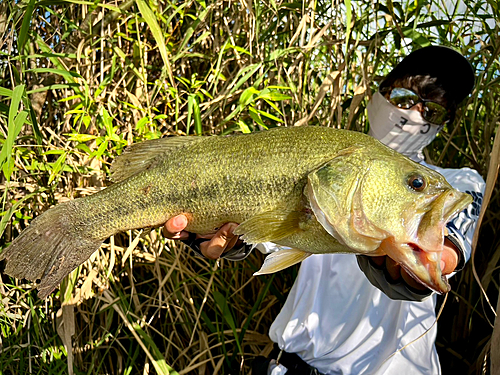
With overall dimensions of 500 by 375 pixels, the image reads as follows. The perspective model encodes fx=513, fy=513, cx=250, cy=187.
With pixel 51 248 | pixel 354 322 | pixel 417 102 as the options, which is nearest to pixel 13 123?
pixel 51 248

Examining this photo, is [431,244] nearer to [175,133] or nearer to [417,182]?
[417,182]

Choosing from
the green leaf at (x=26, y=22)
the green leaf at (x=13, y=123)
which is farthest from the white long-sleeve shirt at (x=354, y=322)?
the green leaf at (x=26, y=22)

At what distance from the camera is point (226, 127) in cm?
277

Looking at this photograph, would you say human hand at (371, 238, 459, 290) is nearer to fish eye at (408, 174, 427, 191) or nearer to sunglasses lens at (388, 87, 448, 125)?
fish eye at (408, 174, 427, 191)

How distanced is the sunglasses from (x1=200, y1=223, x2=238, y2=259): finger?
1.06 meters

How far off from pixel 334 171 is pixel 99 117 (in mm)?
1514

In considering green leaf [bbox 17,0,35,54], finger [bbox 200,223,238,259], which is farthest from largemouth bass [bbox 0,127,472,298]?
green leaf [bbox 17,0,35,54]

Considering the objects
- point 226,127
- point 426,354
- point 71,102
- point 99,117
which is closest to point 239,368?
point 426,354

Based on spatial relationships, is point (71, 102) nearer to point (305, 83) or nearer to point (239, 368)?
point (305, 83)

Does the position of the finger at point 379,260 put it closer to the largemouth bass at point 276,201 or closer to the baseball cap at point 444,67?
the largemouth bass at point 276,201

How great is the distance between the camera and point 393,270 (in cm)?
169

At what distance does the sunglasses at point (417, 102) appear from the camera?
7.59 feet

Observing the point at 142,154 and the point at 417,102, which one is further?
the point at 417,102

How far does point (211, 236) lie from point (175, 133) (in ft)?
3.18
